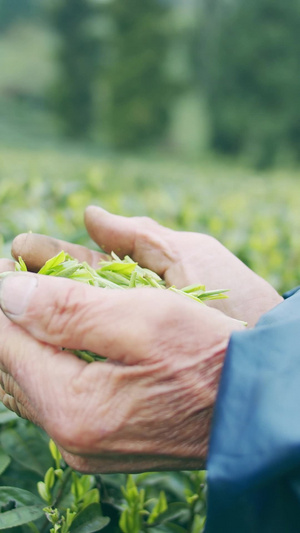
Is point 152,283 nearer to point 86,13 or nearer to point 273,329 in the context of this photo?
point 273,329

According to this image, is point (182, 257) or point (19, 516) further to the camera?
point (182, 257)

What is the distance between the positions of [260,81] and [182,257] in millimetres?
19582

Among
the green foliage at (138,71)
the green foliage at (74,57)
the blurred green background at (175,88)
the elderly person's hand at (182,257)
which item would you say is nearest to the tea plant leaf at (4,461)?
the elderly person's hand at (182,257)

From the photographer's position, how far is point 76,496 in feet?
4.44

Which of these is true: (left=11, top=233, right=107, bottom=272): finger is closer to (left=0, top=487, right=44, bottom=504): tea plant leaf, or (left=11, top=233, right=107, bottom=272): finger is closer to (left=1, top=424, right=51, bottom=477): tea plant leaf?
(left=1, top=424, right=51, bottom=477): tea plant leaf

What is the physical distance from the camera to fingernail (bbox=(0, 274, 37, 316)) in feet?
3.74

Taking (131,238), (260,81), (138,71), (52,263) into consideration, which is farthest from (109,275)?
(260,81)

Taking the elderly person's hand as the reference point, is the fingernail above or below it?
above

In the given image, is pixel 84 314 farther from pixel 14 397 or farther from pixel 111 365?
pixel 14 397

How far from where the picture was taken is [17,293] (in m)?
1.14

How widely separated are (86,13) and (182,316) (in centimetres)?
2658

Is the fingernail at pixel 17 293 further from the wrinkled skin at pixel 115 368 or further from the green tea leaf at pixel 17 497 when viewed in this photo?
the green tea leaf at pixel 17 497

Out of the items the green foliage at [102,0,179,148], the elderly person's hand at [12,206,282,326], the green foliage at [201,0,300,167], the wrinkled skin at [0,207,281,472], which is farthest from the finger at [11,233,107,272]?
the green foliage at [102,0,179,148]

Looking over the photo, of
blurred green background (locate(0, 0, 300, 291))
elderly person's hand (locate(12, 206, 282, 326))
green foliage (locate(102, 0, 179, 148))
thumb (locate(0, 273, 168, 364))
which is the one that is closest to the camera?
thumb (locate(0, 273, 168, 364))
